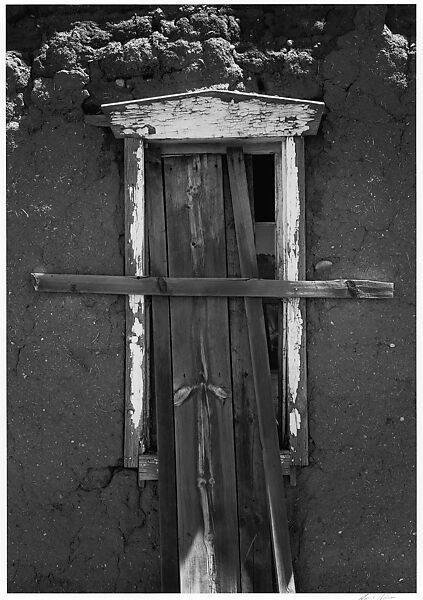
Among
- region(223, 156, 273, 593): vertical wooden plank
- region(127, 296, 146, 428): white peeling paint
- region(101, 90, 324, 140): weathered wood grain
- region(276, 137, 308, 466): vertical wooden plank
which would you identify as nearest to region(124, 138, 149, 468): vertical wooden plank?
region(127, 296, 146, 428): white peeling paint

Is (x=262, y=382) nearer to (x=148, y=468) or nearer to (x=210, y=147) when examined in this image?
(x=148, y=468)

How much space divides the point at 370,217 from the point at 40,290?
1.74 metres

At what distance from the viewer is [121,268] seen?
11.5 feet

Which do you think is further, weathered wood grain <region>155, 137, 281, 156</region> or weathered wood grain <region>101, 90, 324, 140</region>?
weathered wood grain <region>155, 137, 281, 156</region>

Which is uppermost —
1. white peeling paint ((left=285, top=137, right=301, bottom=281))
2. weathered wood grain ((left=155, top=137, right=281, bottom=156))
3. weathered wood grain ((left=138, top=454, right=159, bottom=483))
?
weathered wood grain ((left=155, top=137, right=281, bottom=156))

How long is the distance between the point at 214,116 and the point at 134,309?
1.05m

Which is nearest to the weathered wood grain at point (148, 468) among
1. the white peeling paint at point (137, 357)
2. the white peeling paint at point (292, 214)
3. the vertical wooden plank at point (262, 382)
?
the white peeling paint at point (137, 357)

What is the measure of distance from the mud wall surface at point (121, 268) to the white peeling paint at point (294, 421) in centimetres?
9

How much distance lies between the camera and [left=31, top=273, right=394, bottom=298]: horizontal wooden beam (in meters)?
3.44

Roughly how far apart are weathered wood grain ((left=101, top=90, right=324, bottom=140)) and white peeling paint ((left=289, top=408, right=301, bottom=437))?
4.64ft

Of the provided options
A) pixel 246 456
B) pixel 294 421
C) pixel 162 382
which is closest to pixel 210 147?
→ pixel 162 382

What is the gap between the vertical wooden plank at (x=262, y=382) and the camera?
3.41 metres

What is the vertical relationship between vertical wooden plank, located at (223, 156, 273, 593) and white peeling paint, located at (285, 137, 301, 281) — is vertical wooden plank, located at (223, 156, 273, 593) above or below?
below

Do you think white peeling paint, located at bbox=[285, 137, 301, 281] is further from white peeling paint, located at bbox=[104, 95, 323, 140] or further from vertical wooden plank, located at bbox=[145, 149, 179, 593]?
vertical wooden plank, located at bbox=[145, 149, 179, 593]
